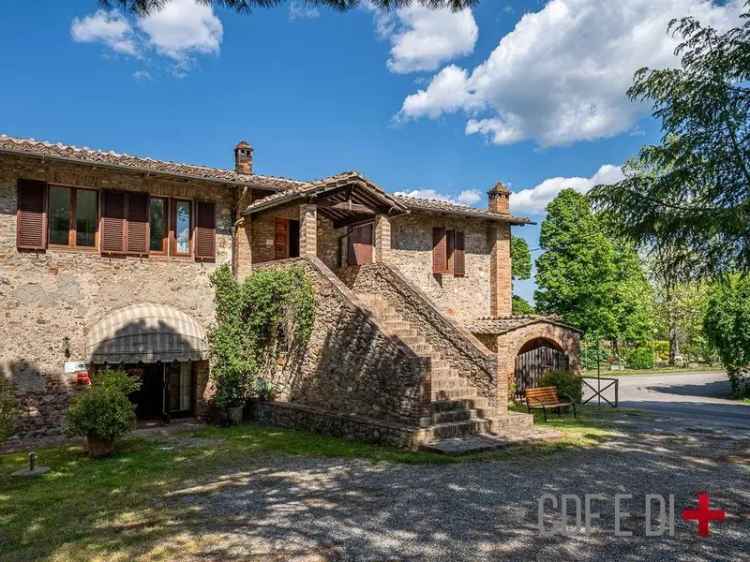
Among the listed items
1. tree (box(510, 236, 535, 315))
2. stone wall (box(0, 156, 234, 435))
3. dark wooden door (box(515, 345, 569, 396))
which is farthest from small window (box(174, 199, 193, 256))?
tree (box(510, 236, 535, 315))

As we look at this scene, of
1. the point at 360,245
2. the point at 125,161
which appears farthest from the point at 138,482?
the point at 360,245

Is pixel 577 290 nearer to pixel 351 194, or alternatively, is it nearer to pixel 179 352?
pixel 351 194

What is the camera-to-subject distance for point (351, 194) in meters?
16.3

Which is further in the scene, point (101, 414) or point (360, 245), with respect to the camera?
point (360, 245)

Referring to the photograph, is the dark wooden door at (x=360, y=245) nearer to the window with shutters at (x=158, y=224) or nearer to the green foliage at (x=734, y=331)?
the window with shutters at (x=158, y=224)

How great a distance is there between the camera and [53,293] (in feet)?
45.1

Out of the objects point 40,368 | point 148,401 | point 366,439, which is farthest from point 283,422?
point 40,368

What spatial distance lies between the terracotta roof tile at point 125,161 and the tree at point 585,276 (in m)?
21.9

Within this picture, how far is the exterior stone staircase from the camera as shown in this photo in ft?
38.7

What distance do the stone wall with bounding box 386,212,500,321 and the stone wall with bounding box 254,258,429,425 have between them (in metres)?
5.10

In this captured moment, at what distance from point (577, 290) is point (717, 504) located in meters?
27.2

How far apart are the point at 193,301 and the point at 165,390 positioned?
2935 millimetres

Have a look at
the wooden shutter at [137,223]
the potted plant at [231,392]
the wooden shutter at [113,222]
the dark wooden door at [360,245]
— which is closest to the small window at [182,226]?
the wooden shutter at [137,223]

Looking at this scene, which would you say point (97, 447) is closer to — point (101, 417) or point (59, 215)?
point (101, 417)
